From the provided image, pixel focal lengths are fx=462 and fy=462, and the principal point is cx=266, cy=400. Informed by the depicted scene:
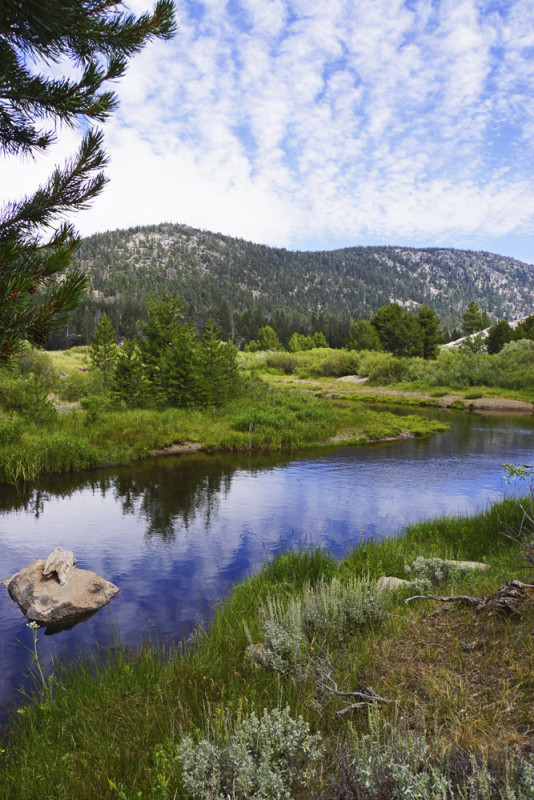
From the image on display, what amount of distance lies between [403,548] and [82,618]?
18.3 ft

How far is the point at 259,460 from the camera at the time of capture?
19.7 metres

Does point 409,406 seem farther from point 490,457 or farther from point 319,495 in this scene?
point 319,495

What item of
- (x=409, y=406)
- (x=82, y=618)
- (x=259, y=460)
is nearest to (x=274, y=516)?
(x=82, y=618)

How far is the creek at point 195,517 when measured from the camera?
281 inches

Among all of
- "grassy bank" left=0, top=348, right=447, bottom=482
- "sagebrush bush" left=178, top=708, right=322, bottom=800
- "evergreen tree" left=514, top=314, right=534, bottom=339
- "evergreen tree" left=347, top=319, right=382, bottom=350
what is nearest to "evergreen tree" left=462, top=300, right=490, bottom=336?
Result: "evergreen tree" left=514, top=314, right=534, bottom=339

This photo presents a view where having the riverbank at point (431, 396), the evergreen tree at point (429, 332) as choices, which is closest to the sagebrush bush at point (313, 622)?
the riverbank at point (431, 396)

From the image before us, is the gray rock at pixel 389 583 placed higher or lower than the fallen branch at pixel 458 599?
lower

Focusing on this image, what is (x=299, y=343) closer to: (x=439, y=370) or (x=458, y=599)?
(x=439, y=370)

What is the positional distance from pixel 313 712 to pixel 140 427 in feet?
60.5

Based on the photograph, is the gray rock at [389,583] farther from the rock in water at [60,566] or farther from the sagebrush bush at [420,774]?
the rock in water at [60,566]

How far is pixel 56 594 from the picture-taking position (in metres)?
7.42

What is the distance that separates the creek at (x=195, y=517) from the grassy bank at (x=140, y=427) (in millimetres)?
1071

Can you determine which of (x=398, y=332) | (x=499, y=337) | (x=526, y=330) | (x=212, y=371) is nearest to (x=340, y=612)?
(x=212, y=371)

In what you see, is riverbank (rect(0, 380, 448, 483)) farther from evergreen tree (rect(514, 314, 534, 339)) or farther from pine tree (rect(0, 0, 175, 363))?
evergreen tree (rect(514, 314, 534, 339))
